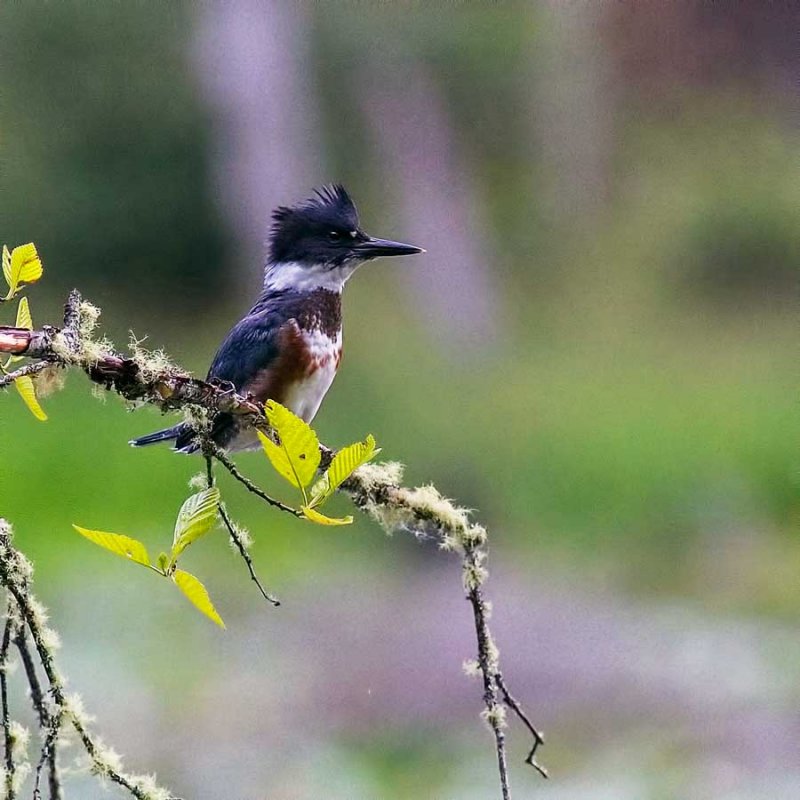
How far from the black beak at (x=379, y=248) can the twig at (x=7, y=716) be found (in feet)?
3.01

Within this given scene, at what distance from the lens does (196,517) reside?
0.74 metres

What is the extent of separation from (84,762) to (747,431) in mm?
5166

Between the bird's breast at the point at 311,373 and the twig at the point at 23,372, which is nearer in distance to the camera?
the twig at the point at 23,372

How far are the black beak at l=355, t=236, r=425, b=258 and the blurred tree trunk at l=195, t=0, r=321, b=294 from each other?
13.0ft

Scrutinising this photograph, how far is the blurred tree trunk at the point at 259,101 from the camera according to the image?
589 cm

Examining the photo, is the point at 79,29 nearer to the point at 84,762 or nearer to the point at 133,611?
the point at 133,611

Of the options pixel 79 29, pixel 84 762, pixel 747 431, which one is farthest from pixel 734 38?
pixel 84 762

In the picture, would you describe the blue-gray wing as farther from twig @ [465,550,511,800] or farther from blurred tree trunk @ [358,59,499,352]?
blurred tree trunk @ [358,59,499,352]

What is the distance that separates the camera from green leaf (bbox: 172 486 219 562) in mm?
740

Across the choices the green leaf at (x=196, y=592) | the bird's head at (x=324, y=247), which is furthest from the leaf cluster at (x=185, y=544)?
the bird's head at (x=324, y=247)

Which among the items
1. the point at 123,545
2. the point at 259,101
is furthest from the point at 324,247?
the point at 259,101

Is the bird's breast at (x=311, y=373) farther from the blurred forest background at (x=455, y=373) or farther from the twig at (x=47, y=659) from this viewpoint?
the blurred forest background at (x=455, y=373)

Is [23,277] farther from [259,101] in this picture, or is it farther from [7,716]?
[259,101]

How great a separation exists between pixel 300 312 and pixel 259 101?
450cm
